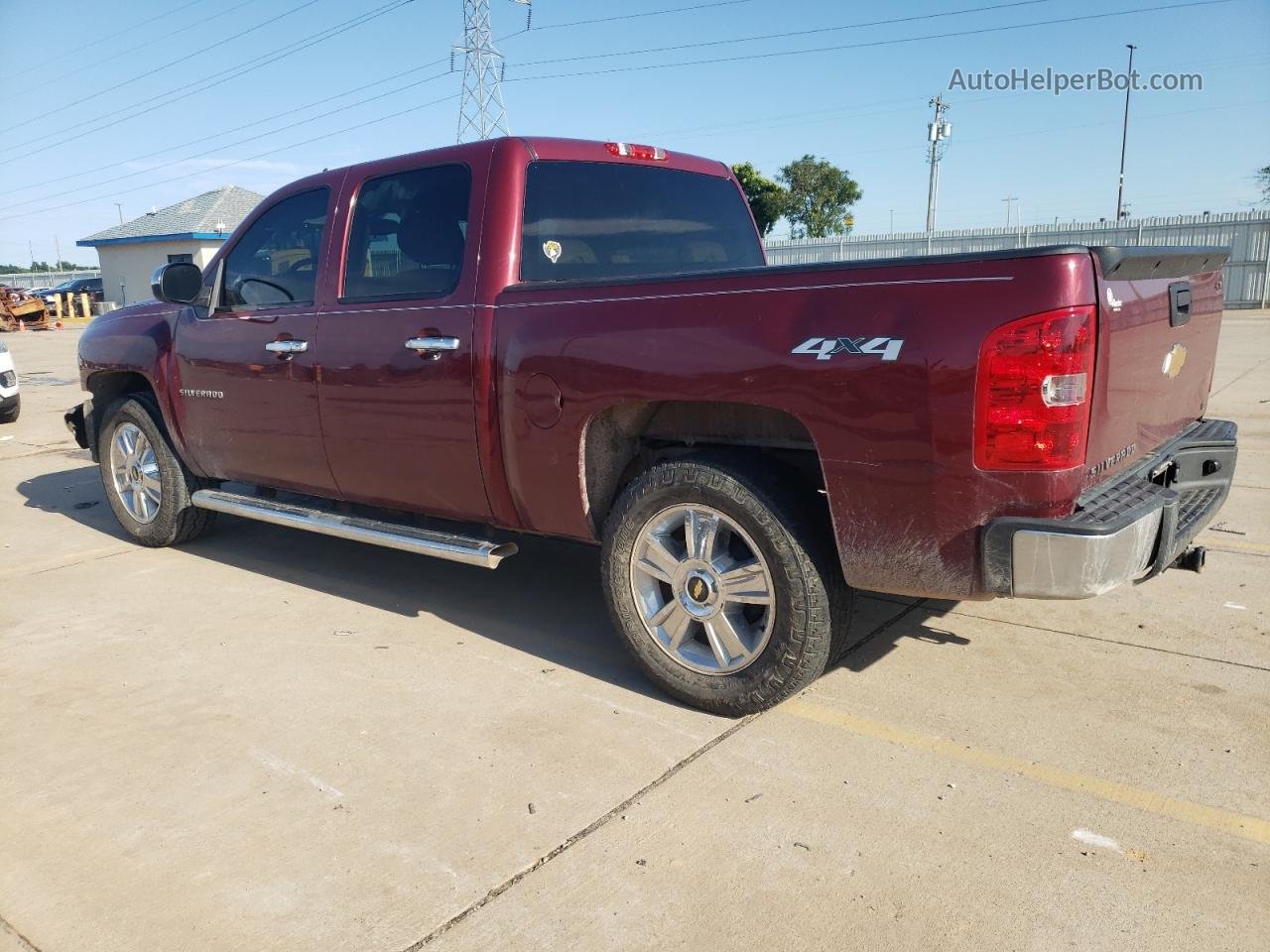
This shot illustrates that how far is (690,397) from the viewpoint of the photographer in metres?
3.39

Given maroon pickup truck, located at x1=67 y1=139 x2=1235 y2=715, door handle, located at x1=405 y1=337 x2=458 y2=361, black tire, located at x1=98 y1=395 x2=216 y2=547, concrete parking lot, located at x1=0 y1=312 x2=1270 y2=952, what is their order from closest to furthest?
concrete parking lot, located at x1=0 y1=312 x2=1270 y2=952
maroon pickup truck, located at x1=67 y1=139 x2=1235 y2=715
door handle, located at x1=405 y1=337 x2=458 y2=361
black tire, located at x1=98 y1=395 x2=216 y2=547

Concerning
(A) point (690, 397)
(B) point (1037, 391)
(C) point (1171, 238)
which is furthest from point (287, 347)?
(C) point (1171, 238)

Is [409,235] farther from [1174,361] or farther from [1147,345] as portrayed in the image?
[1174,361]

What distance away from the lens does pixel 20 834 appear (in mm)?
2984

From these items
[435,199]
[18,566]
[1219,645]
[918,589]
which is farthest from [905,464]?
[18,566]

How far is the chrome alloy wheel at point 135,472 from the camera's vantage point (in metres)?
6.03

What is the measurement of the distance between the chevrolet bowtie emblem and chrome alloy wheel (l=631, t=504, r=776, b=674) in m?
1.56

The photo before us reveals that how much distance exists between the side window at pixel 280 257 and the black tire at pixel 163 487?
3.43 feet

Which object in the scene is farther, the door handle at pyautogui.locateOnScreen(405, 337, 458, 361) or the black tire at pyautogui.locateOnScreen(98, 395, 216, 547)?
the black tire at pyautogui.locateOnScreen(98, 395, 216, 547)

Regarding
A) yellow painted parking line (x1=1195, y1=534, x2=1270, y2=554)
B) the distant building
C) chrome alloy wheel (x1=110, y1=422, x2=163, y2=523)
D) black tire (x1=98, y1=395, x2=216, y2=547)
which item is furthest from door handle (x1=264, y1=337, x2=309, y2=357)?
the distant building

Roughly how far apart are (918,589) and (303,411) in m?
3.00

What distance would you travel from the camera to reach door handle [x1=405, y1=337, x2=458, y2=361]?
4.04m

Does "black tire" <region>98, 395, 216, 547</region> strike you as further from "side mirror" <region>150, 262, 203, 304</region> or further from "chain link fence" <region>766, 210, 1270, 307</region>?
"chain link fence" <region>766, 210, 1270, 307</region>

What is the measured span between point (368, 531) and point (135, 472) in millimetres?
2419
